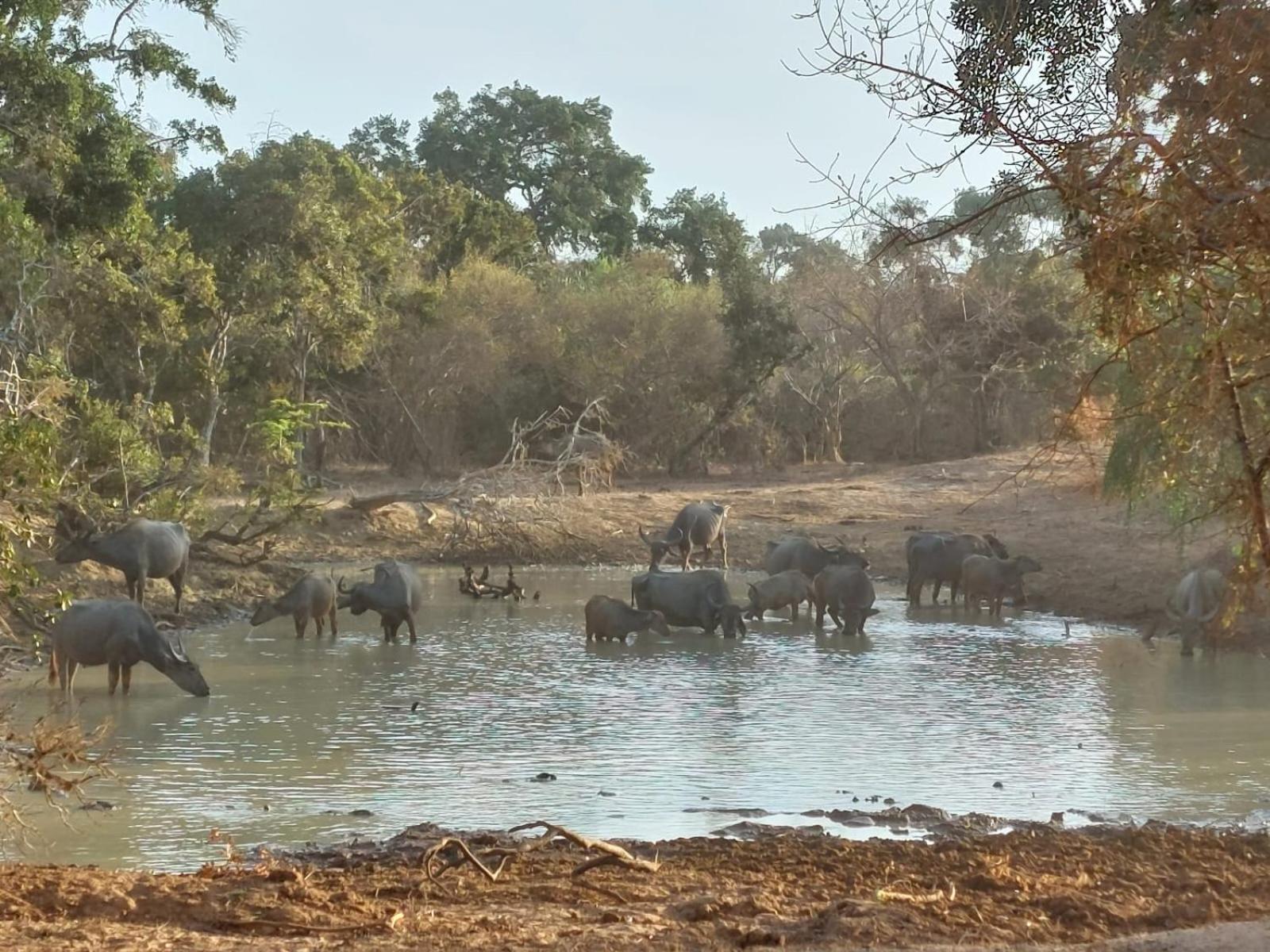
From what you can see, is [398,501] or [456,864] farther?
[398,501]

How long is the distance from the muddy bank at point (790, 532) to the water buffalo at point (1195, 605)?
109cm

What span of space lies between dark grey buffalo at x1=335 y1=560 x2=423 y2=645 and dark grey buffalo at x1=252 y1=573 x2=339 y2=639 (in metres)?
0.28

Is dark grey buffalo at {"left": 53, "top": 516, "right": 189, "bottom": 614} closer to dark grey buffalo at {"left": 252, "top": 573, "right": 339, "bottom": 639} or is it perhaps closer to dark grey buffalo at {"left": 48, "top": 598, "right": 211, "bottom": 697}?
dark grey buffalo at {"left": 252, "top": 573, "right": 339, "bottom": 639}

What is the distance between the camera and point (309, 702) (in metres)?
13.8

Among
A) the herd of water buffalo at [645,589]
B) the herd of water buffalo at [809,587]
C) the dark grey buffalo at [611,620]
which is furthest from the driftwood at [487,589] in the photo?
the dark grey buffalo at [611,620]

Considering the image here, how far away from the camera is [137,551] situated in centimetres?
1822

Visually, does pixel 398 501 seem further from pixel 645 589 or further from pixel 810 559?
pixel 645 589

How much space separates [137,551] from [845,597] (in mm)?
7950

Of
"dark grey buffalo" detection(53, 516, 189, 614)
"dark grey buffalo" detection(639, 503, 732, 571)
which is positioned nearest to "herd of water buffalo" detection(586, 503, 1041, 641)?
"dark grey buffalo" detection(639, 503, 732, 571)

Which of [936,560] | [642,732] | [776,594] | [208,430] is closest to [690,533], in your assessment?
[936,560]

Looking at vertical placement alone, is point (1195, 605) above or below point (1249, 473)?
Result: below

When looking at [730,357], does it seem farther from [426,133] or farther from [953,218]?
[953,218]

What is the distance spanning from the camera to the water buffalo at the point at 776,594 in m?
19.5

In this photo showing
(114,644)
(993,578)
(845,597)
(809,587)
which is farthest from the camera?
(993,578)
